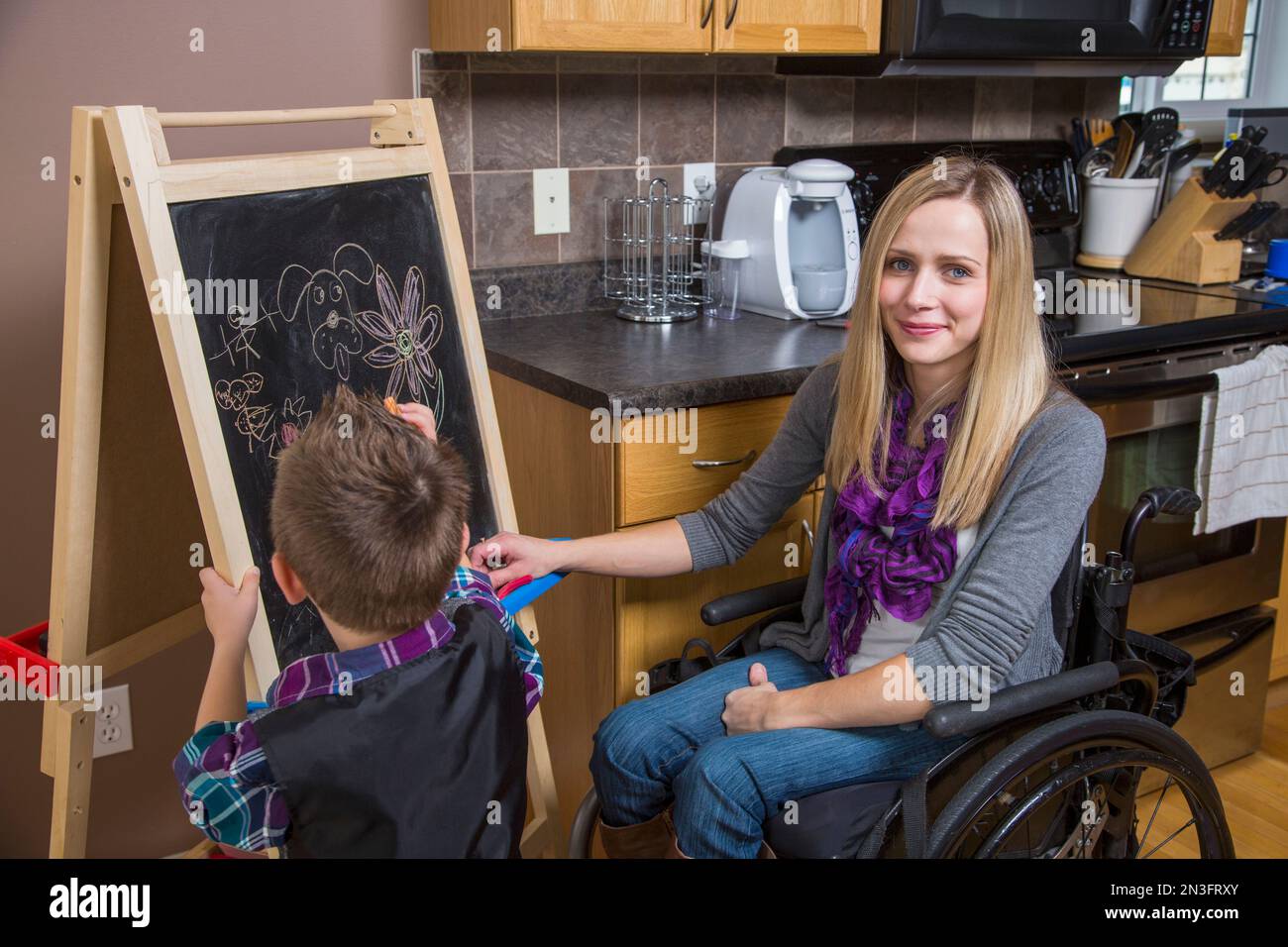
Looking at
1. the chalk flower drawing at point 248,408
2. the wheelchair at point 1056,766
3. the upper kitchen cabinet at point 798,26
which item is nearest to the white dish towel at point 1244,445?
the wheelchair at point 1056,766

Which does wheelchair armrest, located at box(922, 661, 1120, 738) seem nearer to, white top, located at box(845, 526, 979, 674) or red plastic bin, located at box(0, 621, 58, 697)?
white top, located at box(845, 526, 979, 674)

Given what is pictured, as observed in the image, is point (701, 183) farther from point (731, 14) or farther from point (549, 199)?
point (731, 14)

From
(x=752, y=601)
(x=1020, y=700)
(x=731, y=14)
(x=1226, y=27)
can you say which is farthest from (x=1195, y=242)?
(x=1020, y=700)

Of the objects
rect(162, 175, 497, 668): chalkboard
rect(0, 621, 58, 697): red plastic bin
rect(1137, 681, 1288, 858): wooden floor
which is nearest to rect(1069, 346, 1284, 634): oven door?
rect(1137, 681, 1288, 858): wooden floor

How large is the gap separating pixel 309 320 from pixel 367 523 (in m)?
0.35

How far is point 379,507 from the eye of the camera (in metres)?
1.13

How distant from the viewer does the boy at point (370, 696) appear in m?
1.10

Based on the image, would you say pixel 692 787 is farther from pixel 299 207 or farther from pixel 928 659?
pixel 299 207

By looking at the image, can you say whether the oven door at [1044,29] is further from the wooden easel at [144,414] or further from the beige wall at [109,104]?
the wooden easel at [144,414]

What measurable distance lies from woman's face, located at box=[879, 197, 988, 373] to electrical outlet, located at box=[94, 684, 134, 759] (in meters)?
1.37

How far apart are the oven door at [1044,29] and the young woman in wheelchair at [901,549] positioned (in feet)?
2.64

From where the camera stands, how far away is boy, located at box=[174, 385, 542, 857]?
110 centimetres

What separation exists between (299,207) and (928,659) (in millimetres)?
848
